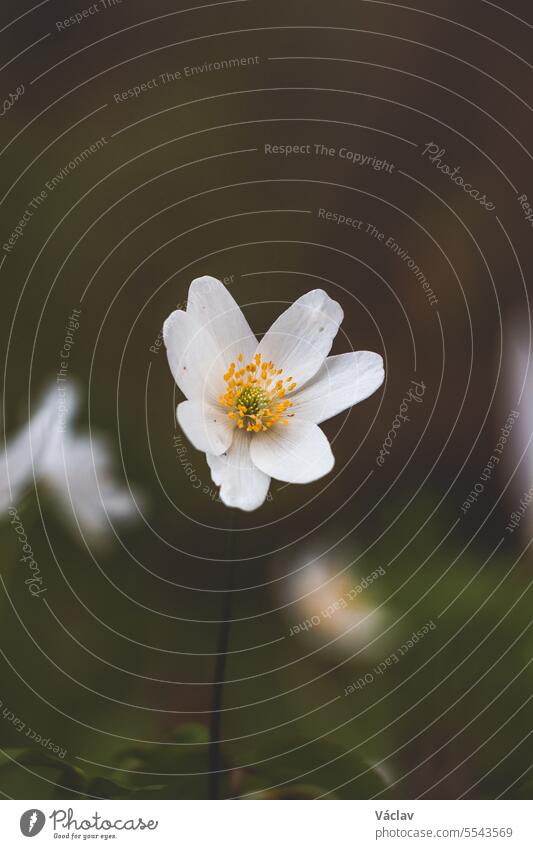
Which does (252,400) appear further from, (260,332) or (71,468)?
(71,468)

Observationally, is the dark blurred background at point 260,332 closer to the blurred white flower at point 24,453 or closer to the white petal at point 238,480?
the blurred white flower at point 24,453

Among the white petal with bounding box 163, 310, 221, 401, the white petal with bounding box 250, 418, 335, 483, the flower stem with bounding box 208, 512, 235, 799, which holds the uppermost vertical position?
the white petal with bounding box 163, 310, 221, 401

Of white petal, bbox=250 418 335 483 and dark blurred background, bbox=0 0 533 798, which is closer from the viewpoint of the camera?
white petal, bbox=250 418 335 483

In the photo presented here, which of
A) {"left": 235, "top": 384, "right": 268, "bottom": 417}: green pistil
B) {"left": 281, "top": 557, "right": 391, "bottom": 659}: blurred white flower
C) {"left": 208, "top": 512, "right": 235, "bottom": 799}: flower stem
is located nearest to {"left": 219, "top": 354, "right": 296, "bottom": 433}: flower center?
{"left": 235, "top": 384, "right": 268, "bottom": 417}: green pistil

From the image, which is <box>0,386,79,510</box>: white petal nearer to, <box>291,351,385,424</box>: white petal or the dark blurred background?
the dark blurred background

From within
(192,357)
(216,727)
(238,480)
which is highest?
(192,357)

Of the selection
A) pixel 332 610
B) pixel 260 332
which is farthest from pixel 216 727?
pixel 260 332

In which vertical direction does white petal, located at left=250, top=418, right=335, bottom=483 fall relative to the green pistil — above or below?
below

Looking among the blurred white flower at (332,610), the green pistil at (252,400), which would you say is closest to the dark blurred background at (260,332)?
the blurred white flower at (332,610)
